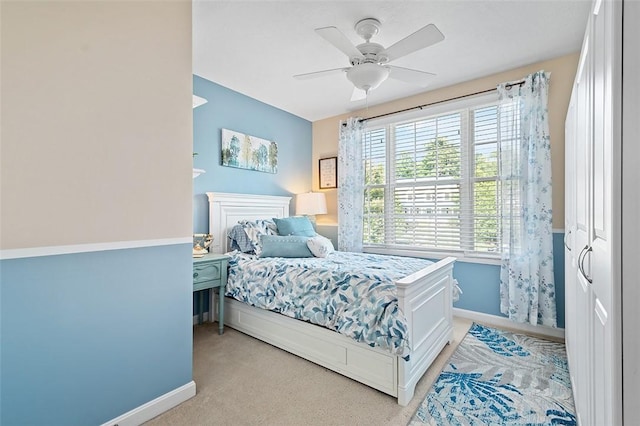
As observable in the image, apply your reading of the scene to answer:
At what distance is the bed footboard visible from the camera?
1.82 meters

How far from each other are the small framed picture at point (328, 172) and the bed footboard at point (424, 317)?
2238 millimetres

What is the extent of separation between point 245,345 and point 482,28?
10.7 ft

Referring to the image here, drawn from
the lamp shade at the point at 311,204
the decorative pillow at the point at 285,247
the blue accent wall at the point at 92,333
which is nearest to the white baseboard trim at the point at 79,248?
the blue accent wall at the point at 92,333

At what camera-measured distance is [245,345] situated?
262 cm

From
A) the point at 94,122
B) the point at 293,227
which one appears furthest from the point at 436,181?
the point at 94,122

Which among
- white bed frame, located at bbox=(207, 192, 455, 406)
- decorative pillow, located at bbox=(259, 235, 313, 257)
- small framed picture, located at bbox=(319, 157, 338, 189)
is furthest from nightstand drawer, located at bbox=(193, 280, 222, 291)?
small framed picture, located at bbox=(319, 157, 338, 189)

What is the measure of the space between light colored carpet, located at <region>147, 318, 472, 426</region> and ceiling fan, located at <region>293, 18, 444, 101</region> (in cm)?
218

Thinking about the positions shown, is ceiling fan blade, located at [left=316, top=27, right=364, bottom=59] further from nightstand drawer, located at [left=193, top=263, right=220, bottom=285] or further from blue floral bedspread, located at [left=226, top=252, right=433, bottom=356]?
nightstand drawer, located at [left=193, top=263, right=220, bottom=285]

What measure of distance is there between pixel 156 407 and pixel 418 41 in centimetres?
272

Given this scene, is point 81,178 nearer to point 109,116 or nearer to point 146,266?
point 109,116

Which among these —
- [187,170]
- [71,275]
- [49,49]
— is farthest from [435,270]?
[49,49]

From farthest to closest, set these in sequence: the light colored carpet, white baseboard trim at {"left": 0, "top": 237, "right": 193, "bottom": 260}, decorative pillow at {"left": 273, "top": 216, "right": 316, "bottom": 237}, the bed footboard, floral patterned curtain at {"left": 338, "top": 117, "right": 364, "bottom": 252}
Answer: floral patterned curtain at {"left": 338, "top": 117, "right": 364, "bottom": 252}, decorative pillow at {"left": 273, "top": 216, "right": 316, "bottom": 237}, the bed footboard, the light colored carpet, white baseboard trim at {"left": 0, "top": 237, "right": 193, "bottom": 260}

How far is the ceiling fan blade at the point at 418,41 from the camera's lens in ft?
5.87

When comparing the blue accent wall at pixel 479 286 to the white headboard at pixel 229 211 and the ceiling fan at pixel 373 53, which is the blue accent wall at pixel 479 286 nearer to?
the ceiling fan at pixel 373 53
